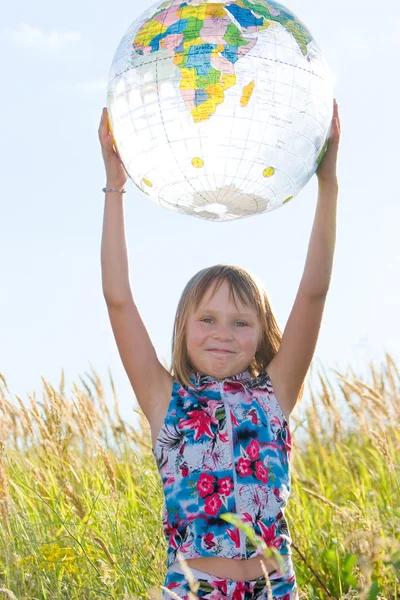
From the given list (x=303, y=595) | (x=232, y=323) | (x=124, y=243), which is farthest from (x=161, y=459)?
(x=303, y=595)

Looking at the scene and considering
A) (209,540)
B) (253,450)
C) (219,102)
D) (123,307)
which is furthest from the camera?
(123,307)

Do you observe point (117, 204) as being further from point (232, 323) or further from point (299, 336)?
point (299, 336)

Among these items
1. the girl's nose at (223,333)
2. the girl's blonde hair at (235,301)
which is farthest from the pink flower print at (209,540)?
the girl's nose at (223,333)

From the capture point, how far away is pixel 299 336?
2.59m

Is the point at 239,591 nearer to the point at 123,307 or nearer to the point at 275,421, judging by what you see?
the point at 275,421

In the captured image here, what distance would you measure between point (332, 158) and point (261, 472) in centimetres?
112

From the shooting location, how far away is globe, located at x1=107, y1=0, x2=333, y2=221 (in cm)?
219

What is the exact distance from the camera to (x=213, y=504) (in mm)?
2314

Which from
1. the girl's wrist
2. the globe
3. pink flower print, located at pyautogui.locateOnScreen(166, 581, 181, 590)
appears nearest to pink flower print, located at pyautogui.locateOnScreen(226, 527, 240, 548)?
pink flower print, located at pyautogui.locateOnScreen(166, 581, 181, 590)

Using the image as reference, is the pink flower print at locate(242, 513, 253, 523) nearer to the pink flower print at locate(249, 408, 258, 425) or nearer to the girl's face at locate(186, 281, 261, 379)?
the pink flower print at locate(249, 408, 258, 425)

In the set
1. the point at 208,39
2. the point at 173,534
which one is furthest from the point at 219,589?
the point at 208,39

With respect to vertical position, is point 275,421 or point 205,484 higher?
point 275,421

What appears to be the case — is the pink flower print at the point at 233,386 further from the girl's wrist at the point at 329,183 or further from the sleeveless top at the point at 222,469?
the girl's wrist at the point at 329,183

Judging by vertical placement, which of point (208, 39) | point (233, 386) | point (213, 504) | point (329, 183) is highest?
point (208, 39)
